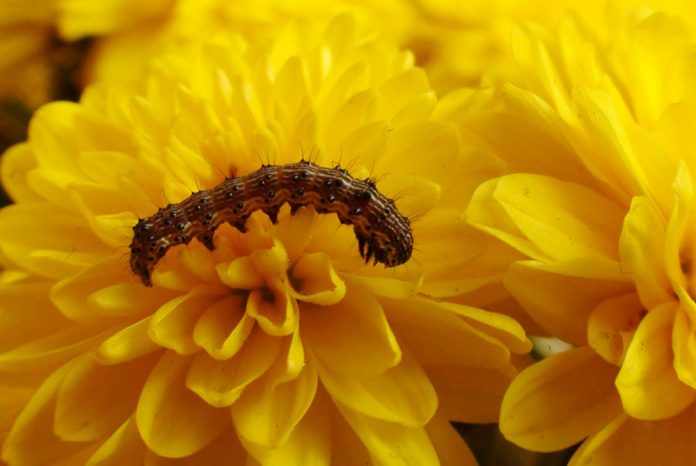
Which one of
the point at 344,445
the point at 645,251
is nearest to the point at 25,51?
the point at 344,445

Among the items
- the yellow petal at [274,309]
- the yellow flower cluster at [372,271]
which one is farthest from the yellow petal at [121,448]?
the yellow petal at [274,309]

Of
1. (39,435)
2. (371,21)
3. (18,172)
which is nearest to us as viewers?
(39,435)

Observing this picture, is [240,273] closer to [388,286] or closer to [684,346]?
[388,286]

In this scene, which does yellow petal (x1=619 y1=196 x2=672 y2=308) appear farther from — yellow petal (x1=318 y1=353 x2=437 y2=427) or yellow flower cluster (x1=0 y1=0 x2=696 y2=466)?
yellow petal (x1=318 y1=353 x2=437 y2=427)

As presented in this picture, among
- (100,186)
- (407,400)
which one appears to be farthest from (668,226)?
(100,186)

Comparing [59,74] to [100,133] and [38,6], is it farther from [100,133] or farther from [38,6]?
[100,133]

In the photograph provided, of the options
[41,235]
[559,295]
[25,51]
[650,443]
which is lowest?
[650,443]

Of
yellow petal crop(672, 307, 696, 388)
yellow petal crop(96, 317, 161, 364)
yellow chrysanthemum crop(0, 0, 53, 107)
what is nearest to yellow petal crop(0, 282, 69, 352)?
yellow petal crop(96, 317, 161, 364)

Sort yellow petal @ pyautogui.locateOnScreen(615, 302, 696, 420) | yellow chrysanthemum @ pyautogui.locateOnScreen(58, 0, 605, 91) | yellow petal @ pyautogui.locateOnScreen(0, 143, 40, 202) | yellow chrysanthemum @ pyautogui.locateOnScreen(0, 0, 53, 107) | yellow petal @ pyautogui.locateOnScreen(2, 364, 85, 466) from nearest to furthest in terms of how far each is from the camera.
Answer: yellow petal @ pyautogui.locateOnScreen(615, 302, 696, 420) → yellow petal @ pyautogui.locateOnScreen(2, 364, 85, 466) → yellow petal @ pyautogui.locateOnScreen(0, 143, 40, 202) → yellow chrysanthemum @ pyautogui.locateOnScreen(58, 0, 605, 91) → yellow chrysanthemum @ pyautogui.locateOnScreen(0, 0, 53, 107)
